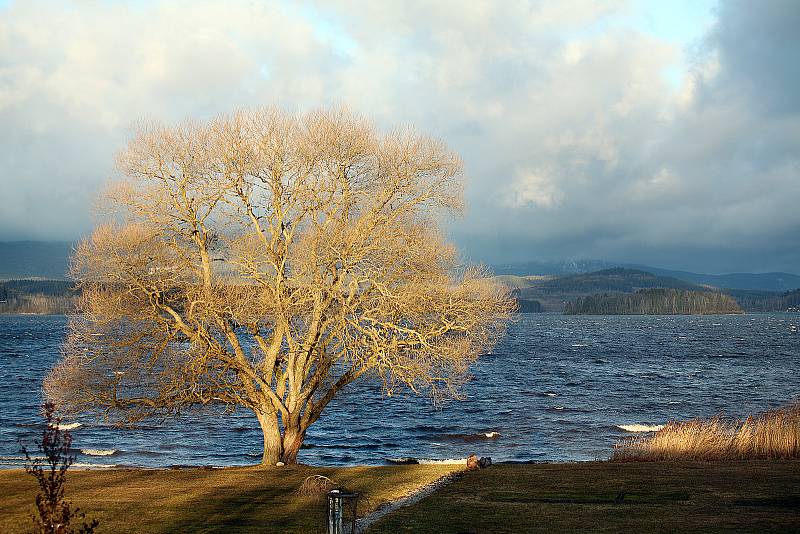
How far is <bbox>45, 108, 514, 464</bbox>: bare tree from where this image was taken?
24.4m

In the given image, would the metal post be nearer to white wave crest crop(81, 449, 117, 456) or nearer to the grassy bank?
the grassy bank

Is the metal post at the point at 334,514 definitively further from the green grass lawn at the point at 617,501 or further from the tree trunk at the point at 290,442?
the tree trunk at the point at 290,442

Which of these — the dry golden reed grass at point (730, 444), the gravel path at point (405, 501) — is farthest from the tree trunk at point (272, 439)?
the dry golden reed grass at point (730, 444)

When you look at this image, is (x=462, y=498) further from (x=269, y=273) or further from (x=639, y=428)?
(x=639, y=428)

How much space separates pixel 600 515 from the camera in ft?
53.3

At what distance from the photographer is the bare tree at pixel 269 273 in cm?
2442

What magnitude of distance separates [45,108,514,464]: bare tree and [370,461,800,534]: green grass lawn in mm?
4971

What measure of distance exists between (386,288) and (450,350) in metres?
2.99

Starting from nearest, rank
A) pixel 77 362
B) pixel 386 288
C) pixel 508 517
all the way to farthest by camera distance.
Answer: pixel 508 517 → pixel 386 288 → pixel 77 362

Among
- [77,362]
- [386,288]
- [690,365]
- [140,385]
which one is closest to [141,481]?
[140,385]

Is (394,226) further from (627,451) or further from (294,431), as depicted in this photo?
(627,451)

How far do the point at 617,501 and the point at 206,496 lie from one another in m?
10.3

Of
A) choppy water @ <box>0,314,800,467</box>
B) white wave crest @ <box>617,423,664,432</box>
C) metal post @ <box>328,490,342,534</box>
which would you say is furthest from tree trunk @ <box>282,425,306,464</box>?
white wave crest @ <box>617,423,664,432</box>

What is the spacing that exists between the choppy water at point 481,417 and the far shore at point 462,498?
36.4ft
